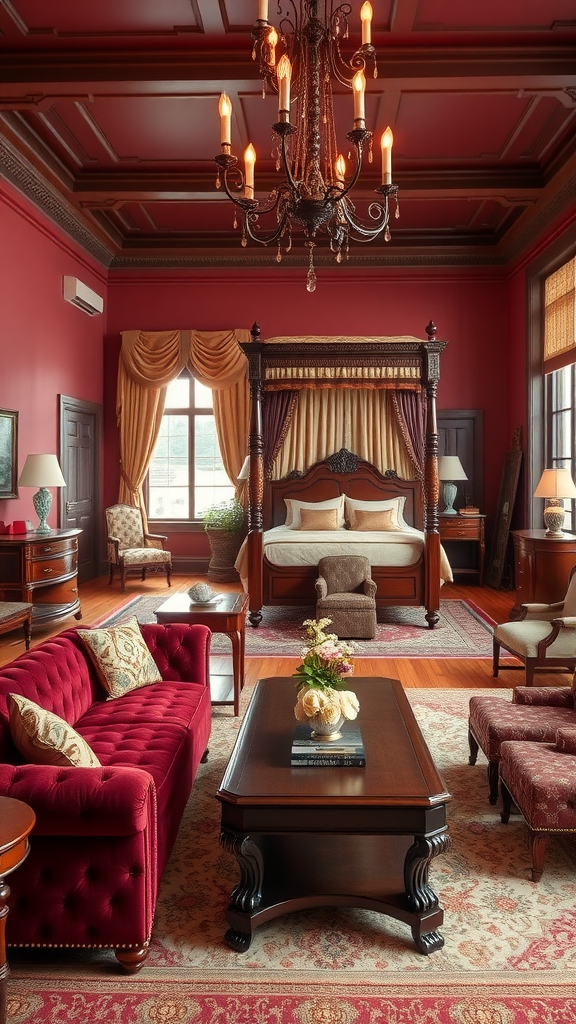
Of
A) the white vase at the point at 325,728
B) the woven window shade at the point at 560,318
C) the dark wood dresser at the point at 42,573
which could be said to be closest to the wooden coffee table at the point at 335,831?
the white vase at the point at 325,728

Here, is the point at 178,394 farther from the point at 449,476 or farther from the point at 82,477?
the point at 449,476

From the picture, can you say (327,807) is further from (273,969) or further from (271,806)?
(273,969)

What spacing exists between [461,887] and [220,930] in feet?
3.02

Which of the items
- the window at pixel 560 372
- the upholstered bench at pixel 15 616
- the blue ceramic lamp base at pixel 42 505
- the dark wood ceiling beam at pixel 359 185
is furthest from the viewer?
the window at pixel 560 372

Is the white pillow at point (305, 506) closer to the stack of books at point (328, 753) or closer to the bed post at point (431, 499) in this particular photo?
the bed post at point (431, 499)

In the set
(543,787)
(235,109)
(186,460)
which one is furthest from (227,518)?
(543,787)

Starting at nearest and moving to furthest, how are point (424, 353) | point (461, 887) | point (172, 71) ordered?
point (461, 887) → point (172, 71) → point (424, 353)

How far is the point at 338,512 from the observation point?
26.6 feet

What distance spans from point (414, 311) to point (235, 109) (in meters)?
4.17

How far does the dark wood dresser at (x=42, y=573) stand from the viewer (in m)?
6.12

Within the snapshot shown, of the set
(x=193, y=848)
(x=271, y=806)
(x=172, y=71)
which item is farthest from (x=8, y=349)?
(x=271, y=806)

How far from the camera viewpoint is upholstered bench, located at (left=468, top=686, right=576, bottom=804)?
10.6 feet

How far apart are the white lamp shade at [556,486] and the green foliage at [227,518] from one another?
4.11m

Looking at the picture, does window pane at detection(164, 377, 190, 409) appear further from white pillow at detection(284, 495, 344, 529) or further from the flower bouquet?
the flower bouquet
